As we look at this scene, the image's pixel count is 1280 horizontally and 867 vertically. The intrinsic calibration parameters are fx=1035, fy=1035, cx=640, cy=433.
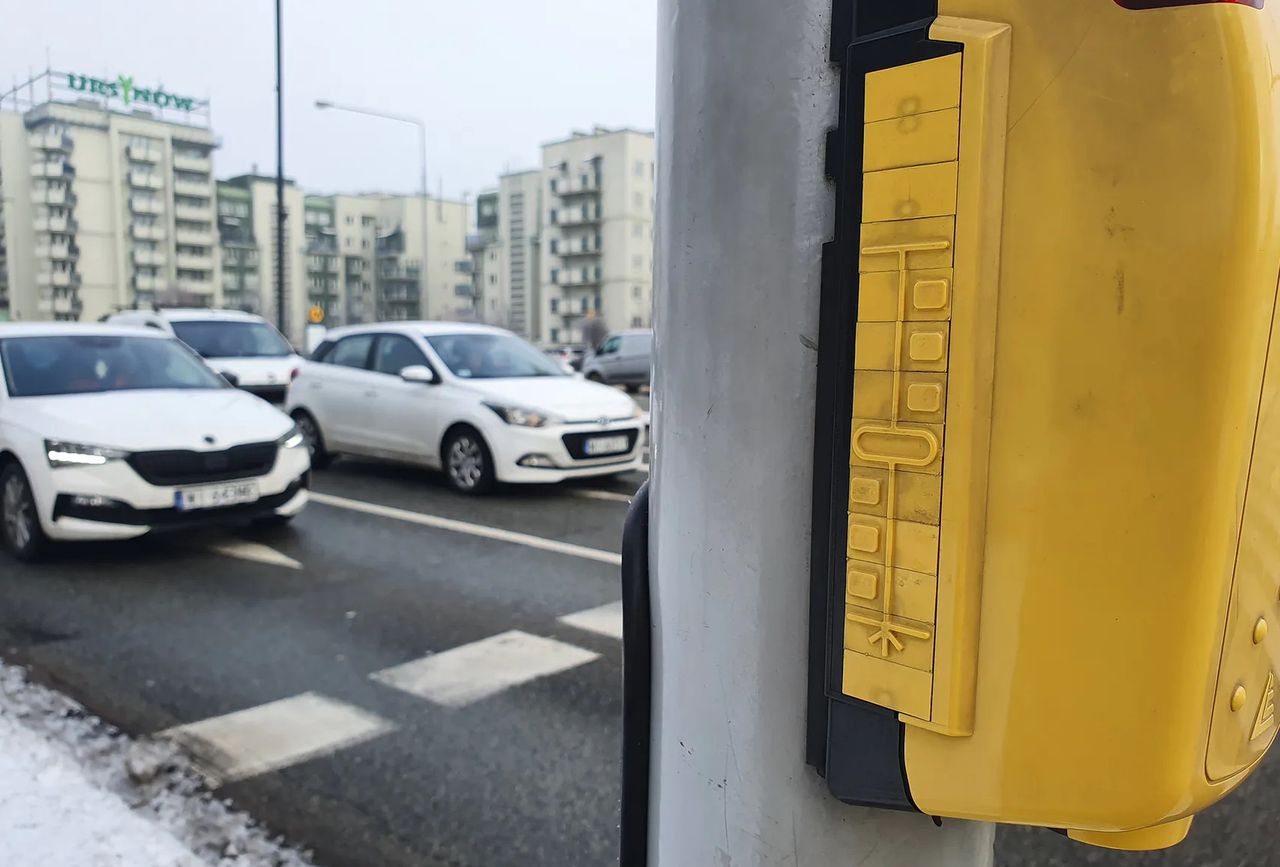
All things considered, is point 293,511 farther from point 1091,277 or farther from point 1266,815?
point 1091,277

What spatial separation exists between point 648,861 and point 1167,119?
1.03 meters

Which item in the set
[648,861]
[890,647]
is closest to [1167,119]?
[890,647]

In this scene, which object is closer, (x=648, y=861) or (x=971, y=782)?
(x=971, y=782)

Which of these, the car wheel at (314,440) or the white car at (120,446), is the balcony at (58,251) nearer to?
the car wheel at (314,440)

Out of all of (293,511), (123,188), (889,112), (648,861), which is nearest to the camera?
(889,112)

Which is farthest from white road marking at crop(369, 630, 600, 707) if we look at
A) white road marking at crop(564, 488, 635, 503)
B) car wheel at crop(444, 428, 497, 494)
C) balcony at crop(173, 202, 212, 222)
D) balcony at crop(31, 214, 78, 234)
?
balcony at crop(173, 202, 212, 222)

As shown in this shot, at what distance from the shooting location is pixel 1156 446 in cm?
90

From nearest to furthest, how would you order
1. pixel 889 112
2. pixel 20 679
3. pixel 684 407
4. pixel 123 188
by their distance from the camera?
1. pixel 889 112
2. pixel 684 407
3. pixel 20 679
4. pixel 123 188

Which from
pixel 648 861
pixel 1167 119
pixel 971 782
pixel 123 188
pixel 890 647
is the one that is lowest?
pixel 648 861

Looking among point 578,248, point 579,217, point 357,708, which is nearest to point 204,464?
point 357,708

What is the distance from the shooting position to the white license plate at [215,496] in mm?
6583

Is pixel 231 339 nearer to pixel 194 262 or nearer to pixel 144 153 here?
pixel 144 153

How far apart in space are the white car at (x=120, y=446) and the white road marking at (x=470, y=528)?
0.94m

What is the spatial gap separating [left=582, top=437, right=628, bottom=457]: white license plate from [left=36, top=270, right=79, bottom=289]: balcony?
319ft
